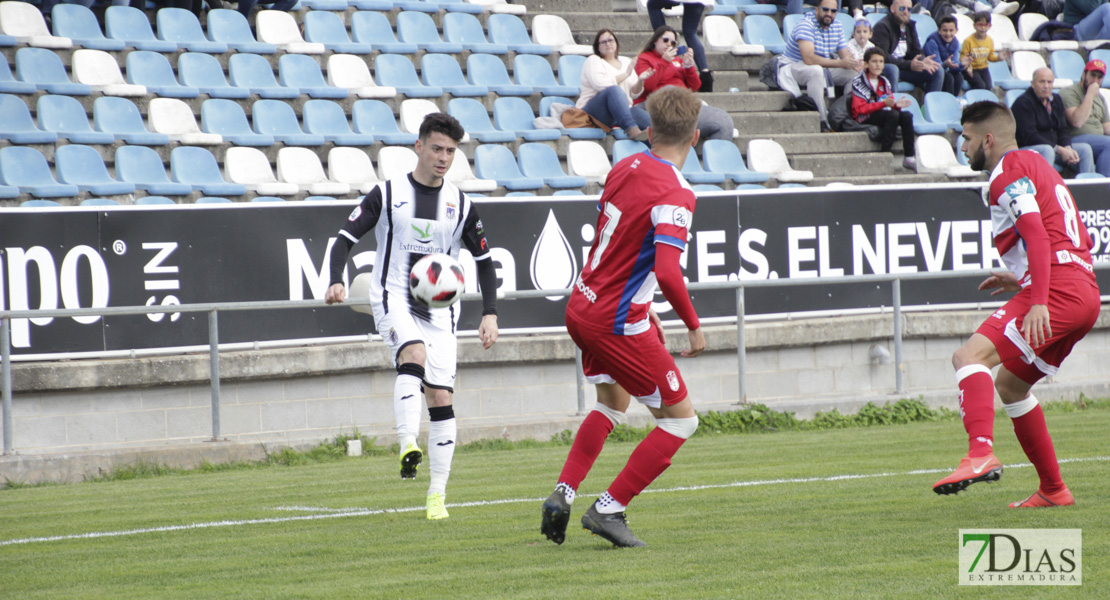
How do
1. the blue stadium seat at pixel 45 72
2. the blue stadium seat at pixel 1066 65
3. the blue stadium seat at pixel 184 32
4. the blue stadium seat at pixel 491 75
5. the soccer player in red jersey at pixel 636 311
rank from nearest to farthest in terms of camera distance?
1. the soccer player in red jersey at pixel 636 311
2. the blue stadium seat at pixel 45 72
3. the blue stadium seat at pixel 184 32
4. the blue stadium seat at pixel 491 75
5. the blue stadium seat at pixel 1066 65

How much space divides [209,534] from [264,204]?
535cm

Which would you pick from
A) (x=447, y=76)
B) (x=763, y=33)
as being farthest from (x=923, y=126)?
(x=447, y=76)

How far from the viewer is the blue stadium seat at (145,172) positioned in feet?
40.9

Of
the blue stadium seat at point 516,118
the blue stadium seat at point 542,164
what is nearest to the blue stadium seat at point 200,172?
the blue stadium seat at point 542,164

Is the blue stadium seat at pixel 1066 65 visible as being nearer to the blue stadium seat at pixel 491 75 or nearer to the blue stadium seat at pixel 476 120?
the blue stadium seat at pixel 491 75

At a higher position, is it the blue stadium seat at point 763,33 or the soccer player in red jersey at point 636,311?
the blue stadium seat at point 763,33

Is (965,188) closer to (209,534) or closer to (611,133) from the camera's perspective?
(611,133)

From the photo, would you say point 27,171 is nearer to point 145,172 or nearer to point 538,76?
point 145,172

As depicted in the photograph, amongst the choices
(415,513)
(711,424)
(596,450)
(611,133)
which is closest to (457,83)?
(611,133)

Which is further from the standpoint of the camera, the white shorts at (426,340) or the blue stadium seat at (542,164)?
the blue stadium seat at (542,164)

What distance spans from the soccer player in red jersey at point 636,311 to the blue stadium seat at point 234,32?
1028 centimetres

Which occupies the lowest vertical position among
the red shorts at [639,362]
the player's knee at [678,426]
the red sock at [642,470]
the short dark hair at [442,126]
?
the red sock at [642,470]

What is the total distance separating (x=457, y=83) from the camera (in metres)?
16.1

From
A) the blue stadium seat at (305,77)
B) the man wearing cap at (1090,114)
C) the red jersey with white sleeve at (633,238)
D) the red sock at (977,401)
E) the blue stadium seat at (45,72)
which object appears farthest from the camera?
the man wearing cap at (1090,114)
